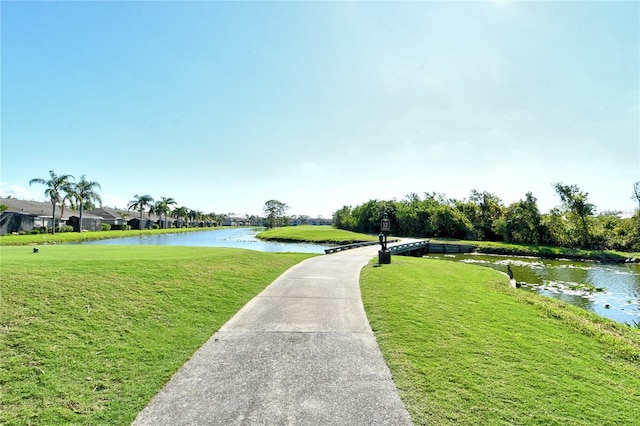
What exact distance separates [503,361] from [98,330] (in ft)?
23.0

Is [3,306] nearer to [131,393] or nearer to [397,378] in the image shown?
[131,393]

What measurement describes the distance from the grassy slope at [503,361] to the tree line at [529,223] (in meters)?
20.3

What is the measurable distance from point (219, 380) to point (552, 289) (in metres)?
16.8

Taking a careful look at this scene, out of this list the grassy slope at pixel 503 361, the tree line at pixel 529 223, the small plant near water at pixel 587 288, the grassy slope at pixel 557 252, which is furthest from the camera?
the tree line at pixel 529 223

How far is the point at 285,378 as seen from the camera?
14.1 ft

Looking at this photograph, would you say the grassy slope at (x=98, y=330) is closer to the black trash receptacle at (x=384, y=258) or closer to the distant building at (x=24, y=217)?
the black trash receptacle at (x=384, y=258)

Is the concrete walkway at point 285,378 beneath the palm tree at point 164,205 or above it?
beneath

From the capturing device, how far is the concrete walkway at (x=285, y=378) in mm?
3486

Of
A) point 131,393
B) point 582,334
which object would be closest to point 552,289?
point 582,334

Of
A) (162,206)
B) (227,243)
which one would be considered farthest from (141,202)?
(227,243)

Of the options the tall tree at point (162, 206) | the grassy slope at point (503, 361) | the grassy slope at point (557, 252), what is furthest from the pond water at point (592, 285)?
the tall tree at point (162, 206)

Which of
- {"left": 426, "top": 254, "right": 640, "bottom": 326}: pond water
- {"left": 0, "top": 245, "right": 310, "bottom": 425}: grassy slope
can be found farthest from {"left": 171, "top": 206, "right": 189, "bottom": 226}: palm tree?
{"left": 0, "top": 245, "right": 310, "bottom": 425}: grassy slope

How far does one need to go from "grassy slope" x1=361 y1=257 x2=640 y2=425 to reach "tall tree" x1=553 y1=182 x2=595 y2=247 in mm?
31288

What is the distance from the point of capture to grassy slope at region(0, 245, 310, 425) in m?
3.74
